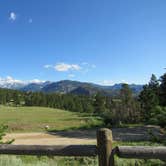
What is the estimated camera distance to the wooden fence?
476cm

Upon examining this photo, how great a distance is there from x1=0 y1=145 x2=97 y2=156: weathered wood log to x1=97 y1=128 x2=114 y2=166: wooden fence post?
0.46 feet

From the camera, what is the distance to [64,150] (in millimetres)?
5164

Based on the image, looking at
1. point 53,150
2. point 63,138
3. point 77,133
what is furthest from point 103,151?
point 77,133

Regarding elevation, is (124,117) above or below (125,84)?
below

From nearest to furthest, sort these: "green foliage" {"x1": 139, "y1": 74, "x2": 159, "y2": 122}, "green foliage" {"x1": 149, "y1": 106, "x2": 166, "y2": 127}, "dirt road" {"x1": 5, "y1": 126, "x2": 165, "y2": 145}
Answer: "green foliage" {"x1": 149, "y1": 106, "x2": 166, "y2": 127}, "dirt road" {"x1": 5, "y1": 126, "x2": 165, "y2": 145}, "green foliage" {"x1": 139, "y1": 74, "x2": 159, "y2": 122}

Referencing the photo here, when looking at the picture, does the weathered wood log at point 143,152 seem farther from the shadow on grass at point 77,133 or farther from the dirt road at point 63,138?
the shadow on grass at point 77,133

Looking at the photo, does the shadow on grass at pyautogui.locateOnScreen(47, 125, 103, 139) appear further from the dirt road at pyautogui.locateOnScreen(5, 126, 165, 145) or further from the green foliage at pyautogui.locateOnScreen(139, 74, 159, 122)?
the green foliage at pyautogui.locateOnScreen(139, 74, 159, 122)

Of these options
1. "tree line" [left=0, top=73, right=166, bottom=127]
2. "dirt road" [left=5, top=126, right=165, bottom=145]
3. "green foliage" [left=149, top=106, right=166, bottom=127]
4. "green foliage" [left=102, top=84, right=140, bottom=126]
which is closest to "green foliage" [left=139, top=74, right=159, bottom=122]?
"tree line" [left=0, top=73, right=166, bottom=127]

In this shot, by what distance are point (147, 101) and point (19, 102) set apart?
71871 mm

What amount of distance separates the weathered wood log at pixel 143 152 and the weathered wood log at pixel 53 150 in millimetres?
461

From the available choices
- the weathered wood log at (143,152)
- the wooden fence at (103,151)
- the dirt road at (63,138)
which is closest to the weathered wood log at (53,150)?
the wooden fence at (103,151)

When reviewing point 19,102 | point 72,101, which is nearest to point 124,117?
point 72,101

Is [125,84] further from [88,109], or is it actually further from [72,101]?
[72,101]

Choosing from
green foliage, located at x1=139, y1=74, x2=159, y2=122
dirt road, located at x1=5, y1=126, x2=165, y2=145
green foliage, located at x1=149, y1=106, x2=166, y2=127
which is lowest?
dirt road, located at x1=5, y1=126, x2=165, y2=145
